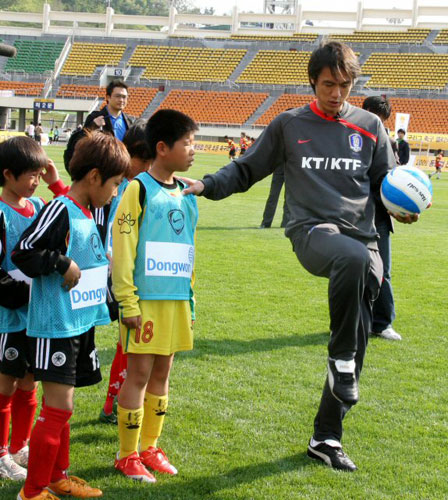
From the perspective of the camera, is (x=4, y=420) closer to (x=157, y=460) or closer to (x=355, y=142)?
(x=157, y=460)

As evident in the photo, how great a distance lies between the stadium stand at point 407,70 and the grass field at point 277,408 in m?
42.0

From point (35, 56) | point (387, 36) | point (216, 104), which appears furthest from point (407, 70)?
point (35, 56)

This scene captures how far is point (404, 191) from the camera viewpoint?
3.67 m

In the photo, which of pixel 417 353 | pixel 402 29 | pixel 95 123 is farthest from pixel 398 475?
pixel 402 29

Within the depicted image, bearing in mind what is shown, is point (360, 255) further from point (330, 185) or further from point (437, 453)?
point (437, 453)

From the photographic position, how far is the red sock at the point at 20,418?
141 inches

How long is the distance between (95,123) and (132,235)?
314cm

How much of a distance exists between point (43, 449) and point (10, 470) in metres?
0.50

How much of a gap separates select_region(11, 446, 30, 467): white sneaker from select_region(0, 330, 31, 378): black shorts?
0.49m

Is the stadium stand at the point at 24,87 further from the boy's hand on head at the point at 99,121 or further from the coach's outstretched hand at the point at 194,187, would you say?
the coach's outstretched hand at the point at 194,187

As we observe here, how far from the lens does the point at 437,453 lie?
3.88 meters

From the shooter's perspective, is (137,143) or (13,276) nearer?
(13,276)

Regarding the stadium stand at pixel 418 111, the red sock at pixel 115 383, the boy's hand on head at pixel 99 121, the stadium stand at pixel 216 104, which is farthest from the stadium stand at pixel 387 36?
the red sock at pixel 115 383

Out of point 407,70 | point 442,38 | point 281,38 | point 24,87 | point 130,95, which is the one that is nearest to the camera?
point 407,70
